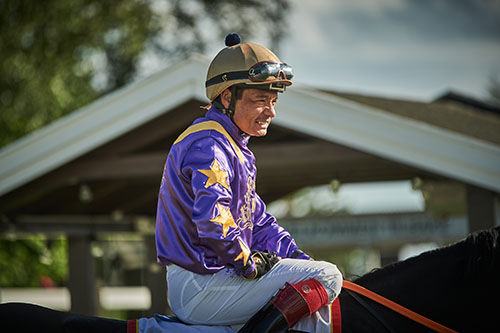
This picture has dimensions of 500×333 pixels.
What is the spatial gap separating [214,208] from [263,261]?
0.36 metres

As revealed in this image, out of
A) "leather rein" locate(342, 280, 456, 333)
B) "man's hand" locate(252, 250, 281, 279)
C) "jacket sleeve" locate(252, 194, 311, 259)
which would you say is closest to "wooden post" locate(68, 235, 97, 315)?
"jacket sleeve" locate(252, 194, 311, 259)

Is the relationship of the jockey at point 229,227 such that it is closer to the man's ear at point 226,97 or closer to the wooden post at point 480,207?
the man's ear at point 226,97

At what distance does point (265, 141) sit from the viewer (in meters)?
8.56

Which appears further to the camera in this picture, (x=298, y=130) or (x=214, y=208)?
(x=298, y=130)

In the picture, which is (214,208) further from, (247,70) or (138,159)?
(138,159)

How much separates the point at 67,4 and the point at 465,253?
58.7 feet

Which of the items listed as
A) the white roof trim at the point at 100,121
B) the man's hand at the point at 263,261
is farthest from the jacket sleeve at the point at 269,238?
the white roof trim at the point at 100,121

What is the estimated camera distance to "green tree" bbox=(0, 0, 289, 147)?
17953 mm

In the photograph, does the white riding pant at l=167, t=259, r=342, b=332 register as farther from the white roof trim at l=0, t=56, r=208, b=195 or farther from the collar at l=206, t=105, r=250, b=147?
the white roof trim at l=0, t=56, r=208, b=195

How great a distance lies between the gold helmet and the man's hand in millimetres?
767

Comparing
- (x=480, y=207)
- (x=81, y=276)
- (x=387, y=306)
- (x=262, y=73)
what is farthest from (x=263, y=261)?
(x=81, y=276)

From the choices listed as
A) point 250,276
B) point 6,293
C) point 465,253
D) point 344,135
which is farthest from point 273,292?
point 6,293

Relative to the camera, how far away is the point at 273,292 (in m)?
2.84

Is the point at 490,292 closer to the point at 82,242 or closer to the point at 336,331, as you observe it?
the point at 336,331
